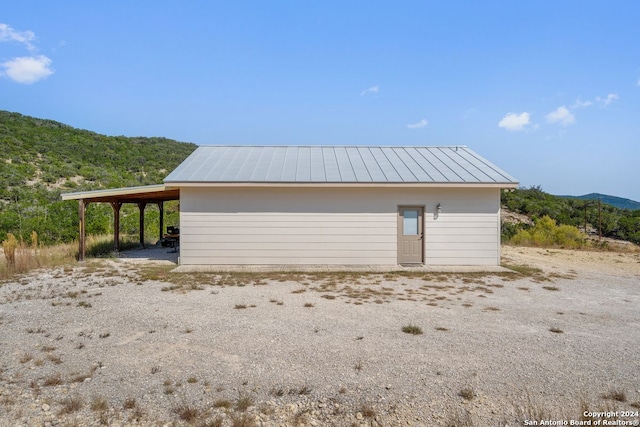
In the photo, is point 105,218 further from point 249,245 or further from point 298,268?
point 298,268

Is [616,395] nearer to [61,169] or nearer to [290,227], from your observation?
[290,227]

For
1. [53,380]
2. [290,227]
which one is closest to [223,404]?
[53,380]

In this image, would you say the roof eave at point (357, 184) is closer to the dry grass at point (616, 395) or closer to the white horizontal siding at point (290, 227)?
the white horizontal siding at point (290, 227)

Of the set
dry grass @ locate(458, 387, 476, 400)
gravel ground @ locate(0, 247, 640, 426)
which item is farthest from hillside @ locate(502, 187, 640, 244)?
dry grass @ locate(458, 387, 476, 400)

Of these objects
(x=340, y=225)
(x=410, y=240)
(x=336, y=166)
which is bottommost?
(x=410, y=240)

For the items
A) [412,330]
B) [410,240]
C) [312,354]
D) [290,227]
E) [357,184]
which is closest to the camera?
[312,354]

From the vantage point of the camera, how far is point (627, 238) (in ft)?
67.9

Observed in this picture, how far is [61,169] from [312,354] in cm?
2911

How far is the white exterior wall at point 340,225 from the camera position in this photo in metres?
10.8

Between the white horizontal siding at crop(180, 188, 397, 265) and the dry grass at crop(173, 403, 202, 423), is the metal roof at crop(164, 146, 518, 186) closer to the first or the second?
the white horizontal siding at crop(180, 188, 397, 265)

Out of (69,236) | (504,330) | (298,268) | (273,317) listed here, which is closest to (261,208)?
(298,268)

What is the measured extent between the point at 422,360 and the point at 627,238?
75.3 feet

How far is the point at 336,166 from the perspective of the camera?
11898 mm

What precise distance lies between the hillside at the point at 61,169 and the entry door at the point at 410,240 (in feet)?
43.5
